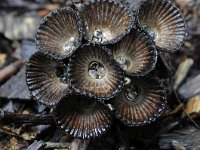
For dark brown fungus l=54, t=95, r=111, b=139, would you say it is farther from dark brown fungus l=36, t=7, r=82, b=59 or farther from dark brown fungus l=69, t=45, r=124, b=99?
dark brown fungus l=36, t=7, r=82, b=59

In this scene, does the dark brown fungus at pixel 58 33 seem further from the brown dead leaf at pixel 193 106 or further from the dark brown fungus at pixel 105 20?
the brown dead leaf at pixel 193 106

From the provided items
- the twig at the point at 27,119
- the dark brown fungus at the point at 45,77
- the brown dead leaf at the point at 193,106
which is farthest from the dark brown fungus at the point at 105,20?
the brown dead leaf at the point at 193,106

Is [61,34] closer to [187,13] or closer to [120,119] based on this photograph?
[120,119]

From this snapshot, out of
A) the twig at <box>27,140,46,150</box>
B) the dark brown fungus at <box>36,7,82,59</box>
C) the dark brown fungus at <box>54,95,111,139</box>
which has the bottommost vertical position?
the twig at <box>27,140,46,150</box>

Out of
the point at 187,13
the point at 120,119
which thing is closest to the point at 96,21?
the point at 120,119

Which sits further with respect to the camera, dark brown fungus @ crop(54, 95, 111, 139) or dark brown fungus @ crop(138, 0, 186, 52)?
dark brown fungus @ crop(138, 0, 186, 52)

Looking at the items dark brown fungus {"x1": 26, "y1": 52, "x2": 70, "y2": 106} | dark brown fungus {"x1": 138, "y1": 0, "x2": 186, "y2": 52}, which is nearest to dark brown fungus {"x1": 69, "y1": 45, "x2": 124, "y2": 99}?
dark brown fungus {"x1": 26, "y1": 52, "x2": 70, "y2": 106}
